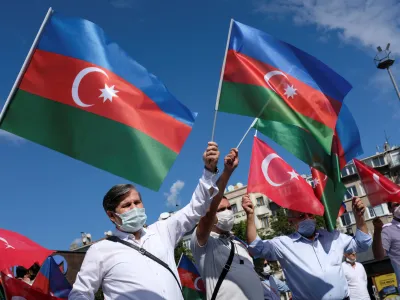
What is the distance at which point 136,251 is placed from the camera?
370 centimetres

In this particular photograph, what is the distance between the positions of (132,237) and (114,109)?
1215 millimetres

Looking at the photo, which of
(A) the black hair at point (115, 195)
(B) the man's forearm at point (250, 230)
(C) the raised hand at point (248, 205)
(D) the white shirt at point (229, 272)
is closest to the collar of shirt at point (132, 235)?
(A) the black hair at point (115, 195)

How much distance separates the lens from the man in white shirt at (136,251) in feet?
11.6

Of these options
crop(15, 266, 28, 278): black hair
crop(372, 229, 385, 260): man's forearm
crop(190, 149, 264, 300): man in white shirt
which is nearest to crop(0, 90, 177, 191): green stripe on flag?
crop(190, 149, 264, 300): man in white shirt

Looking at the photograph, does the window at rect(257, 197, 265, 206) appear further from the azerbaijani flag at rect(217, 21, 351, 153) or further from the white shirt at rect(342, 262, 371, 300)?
the azerbaijani flag at rect(217, 21, 351, 153)

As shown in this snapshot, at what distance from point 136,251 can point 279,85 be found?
2.80 m

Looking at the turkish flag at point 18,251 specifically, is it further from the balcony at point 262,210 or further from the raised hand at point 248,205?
the balcony at point 262,210

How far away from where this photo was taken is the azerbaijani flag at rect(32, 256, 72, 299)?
599cm

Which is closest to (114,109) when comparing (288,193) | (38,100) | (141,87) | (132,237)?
(141,87)

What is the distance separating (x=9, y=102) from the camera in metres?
4.12

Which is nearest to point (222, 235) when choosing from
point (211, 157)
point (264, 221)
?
point (211, 157)

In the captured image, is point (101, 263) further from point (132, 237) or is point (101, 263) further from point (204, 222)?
point (204, 222)

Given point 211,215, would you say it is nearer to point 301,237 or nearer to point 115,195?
point 115,195

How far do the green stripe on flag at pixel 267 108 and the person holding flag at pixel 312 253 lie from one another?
830 mm
